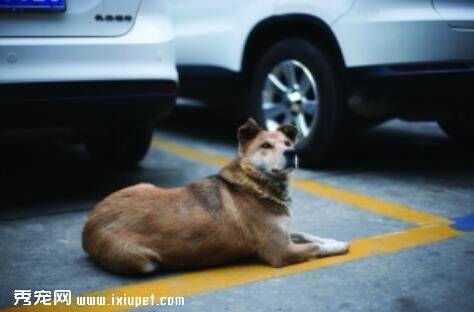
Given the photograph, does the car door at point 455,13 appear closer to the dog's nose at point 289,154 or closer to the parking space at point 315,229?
the parking space at point 315,229

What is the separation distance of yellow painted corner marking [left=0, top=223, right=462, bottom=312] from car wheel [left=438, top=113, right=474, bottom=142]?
7.38ft

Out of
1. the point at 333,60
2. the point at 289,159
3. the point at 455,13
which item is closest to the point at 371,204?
the point at 289,159

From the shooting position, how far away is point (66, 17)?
13.0 feet

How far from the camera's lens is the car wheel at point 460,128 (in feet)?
18.5

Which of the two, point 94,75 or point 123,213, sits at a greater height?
point 94,75

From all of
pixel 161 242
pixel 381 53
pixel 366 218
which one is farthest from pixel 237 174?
pixel 381 53

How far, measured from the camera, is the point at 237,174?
11.2ft

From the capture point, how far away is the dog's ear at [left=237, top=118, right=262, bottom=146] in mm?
3451

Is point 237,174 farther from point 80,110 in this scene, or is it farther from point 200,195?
point 80,110

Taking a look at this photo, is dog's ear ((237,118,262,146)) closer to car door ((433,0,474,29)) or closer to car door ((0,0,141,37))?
car door ((0,0,141,37))

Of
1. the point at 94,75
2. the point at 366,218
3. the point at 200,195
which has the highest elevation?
the point at 94,75

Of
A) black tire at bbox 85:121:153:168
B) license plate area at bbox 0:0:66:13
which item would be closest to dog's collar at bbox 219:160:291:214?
license plate area at bbox 0:0:66:13

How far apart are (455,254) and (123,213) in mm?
1701

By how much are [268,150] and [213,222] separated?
510 mm
